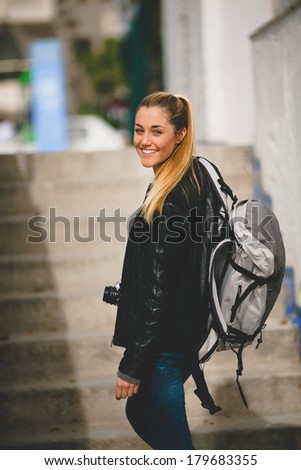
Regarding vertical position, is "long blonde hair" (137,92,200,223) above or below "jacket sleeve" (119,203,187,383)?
above

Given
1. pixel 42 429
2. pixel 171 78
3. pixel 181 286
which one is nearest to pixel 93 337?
pixel 42 429

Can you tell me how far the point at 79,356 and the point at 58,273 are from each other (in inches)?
34.2

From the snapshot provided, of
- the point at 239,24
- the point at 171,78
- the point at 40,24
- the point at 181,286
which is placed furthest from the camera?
the point at 40,24

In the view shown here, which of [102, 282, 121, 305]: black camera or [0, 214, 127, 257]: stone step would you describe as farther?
[0, 214, 127, 257]: stone step

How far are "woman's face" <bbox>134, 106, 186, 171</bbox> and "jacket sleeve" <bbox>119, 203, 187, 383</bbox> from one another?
238 millimetres

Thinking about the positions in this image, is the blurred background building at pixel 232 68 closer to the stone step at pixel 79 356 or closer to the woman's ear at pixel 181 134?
the stone step at pixel 79 356

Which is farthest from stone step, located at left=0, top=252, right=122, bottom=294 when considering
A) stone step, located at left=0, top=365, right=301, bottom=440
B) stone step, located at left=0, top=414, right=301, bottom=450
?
stone step, located at left=0, top=414, right=301, bottom=450

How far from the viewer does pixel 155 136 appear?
2883 millimetres

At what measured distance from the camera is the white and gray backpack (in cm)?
285

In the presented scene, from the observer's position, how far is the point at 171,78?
10734 millimetres

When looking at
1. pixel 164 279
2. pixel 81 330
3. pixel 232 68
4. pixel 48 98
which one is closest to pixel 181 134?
pixel 164 279

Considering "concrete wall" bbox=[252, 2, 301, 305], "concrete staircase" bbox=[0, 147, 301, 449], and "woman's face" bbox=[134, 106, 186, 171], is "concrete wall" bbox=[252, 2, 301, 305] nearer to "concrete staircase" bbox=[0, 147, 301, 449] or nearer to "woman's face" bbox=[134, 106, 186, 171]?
"concrete staircase" bbox=[0, 147, 301, 449]
